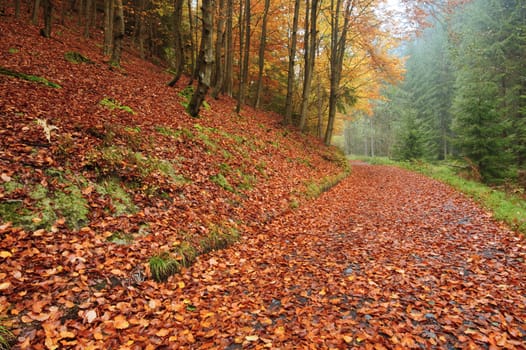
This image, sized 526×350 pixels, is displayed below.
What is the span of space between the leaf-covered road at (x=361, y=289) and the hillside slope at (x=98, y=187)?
75 cm

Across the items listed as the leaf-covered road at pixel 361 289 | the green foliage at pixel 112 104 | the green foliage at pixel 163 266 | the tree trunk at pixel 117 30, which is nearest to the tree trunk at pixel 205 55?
the green foliage at pixel 112 104

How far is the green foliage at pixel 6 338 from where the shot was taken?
2.43 metres

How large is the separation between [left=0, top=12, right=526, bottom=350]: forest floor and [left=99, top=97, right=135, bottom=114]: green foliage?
0.07m

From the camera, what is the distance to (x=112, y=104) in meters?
7.55

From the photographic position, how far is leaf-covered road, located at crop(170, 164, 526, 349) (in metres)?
3.06

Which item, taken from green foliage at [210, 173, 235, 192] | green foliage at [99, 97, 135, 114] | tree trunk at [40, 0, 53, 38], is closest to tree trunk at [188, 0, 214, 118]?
green foliage at [99, 97, 135, 114]

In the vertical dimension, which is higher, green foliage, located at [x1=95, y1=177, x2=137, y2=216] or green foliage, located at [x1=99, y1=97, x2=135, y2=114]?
green foliage, located at [x1=99, y1=97, x2=135, y2=114]

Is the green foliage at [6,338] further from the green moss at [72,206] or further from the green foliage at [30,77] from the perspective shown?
the green foliage at [30,77]

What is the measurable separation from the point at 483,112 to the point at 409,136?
444 inches

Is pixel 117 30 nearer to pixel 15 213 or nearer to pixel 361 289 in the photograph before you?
pixel 15 213

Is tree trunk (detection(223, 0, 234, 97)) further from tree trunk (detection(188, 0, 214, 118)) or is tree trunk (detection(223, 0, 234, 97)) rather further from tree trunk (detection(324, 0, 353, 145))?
tree trunk (detection(324, 0, 353, 145))

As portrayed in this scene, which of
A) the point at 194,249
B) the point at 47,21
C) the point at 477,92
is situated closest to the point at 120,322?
the point at 194,249

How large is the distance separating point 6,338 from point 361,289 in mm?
4116

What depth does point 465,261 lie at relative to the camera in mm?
4750
